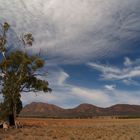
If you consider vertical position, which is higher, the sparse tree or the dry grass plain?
the sparse tree

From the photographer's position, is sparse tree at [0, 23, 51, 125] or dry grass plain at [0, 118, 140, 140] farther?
sparse tree at [0, 23, 51, 125]

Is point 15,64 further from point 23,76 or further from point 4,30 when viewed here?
point 4,30

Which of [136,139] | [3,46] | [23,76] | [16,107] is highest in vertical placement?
[3,46]

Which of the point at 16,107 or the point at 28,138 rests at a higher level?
the point at 16,107

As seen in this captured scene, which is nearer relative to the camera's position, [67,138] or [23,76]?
[67,138]

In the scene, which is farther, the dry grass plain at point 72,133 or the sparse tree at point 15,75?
the sparse tree at point 15,75

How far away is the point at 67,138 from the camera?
94.4 feet

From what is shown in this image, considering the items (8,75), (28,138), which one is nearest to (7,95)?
(8,75)

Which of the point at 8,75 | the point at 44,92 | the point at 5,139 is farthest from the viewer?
the point at 44,92

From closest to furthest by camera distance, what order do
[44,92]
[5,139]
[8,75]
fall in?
1. [5,139]
2. [8,75]
3. [44,92]

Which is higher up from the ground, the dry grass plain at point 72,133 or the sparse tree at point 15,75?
the sparse tree at point 15,75

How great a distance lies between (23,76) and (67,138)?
19.9 metres

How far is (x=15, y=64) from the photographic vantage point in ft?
156

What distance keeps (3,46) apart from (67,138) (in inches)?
905
